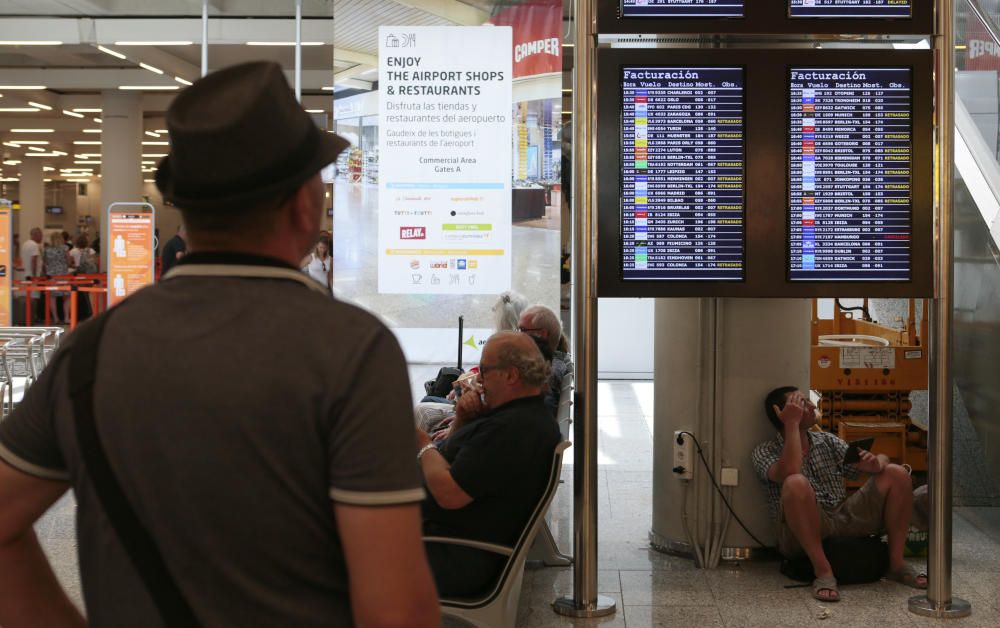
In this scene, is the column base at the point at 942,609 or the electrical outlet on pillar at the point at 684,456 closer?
the column base at the point at 942,609

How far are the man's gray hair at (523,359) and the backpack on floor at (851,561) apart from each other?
1719 millimetres

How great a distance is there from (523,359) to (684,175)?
3.61 ft

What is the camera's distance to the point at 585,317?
417 cm

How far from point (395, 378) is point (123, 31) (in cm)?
1146

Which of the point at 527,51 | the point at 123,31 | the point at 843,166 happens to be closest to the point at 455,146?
the point at 527,51

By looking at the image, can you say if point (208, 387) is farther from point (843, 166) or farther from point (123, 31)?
point (123, 31)

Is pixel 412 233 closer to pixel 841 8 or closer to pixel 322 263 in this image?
pixel 841 8

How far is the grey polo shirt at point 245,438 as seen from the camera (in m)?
1.11

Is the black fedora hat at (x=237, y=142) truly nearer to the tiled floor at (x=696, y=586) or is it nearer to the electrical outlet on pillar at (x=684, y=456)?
the tiled floor at (x=696, y=586)

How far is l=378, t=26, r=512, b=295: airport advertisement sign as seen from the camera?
19.4 ft

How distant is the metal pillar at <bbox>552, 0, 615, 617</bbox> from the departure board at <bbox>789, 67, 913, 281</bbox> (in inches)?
32.2

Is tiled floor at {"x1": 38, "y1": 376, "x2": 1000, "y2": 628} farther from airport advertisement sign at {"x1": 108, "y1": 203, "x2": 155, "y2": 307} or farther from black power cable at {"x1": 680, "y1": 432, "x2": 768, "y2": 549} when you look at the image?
airport advertisement sign at {"x1": 108, "y1": 203, "x2": 155, "y2": 307}

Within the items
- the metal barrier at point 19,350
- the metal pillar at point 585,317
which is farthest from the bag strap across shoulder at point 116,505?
the metal barrier at point 19,350

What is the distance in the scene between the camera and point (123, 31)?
37.5ft
